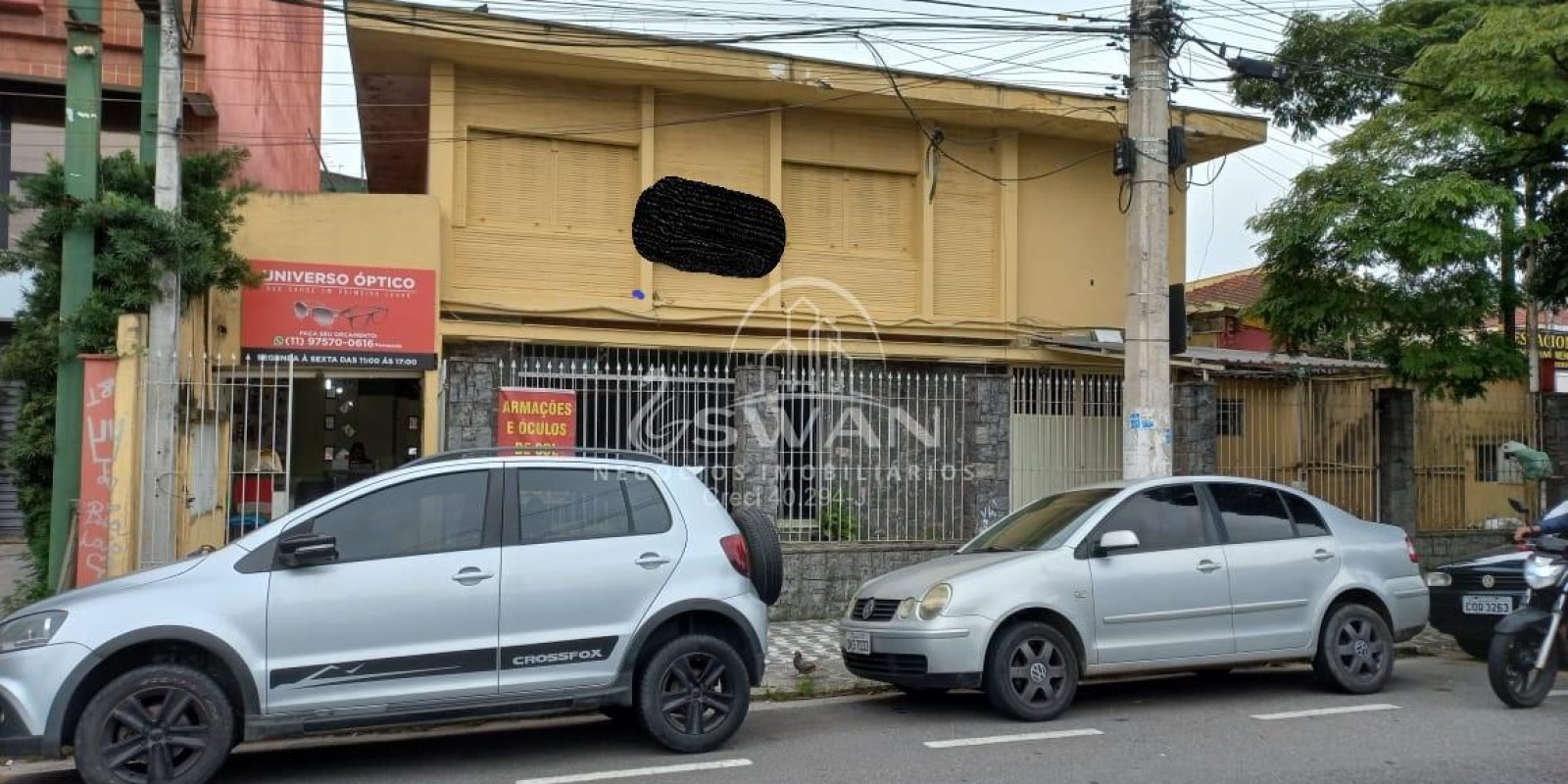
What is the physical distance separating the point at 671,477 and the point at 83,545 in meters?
5.37

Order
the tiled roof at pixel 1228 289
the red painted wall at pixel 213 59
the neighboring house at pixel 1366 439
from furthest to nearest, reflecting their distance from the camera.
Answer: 1. the tiled roof at pixel 1228 289
2. the neighboring house at pixel 1366 439
3. the red painted wall at pixel 213 59

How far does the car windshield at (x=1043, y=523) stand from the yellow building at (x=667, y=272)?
3.92 meters

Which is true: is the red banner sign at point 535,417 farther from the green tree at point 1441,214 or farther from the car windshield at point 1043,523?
the green tree at point 1441,214

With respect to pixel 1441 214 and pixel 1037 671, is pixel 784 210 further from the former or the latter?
pixel 1037 671

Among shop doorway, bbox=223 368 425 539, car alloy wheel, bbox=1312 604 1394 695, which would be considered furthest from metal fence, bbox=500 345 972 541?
car alloy wheel, bbox=1312 604 1394 695

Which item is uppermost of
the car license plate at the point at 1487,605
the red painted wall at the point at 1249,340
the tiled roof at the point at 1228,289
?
the tiled roof at the point at 1228,289

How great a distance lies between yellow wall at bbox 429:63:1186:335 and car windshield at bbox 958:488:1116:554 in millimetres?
5845

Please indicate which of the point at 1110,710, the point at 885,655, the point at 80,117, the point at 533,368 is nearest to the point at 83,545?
the point at 80,117

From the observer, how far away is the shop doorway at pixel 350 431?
47.7 feet

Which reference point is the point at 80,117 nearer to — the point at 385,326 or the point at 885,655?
the point at 385,326

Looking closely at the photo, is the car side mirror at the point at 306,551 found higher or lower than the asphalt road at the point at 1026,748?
higher

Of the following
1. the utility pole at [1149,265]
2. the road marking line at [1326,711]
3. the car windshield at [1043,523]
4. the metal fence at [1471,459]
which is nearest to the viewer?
the road marking line at [1326,711]

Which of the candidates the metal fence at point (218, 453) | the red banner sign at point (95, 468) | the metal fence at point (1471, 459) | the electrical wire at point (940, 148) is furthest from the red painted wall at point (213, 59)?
the metal fence at point (1471, 459)

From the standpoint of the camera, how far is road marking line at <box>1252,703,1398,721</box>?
764 centimetres
